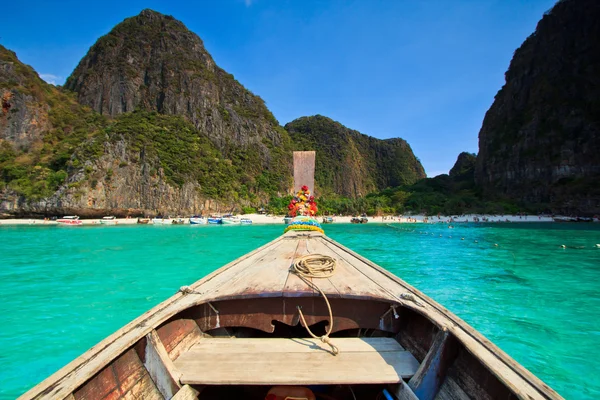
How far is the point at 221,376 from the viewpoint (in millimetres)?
1998

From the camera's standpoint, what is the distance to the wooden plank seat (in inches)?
77.1

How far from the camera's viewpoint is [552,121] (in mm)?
53844

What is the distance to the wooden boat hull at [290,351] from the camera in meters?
1.79

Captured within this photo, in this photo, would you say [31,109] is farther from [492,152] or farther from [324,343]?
[492,152]

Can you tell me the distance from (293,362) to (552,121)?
235 ft

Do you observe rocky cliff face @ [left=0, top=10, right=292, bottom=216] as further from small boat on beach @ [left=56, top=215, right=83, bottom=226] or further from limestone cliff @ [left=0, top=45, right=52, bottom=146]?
small boat on beach @ [left=56, top=215, right=83, bottom=226]

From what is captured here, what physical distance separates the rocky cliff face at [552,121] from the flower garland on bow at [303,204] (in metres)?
56.9

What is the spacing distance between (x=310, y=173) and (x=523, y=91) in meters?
71.8

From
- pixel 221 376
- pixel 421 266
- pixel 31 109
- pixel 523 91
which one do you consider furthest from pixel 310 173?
pixel 523 91

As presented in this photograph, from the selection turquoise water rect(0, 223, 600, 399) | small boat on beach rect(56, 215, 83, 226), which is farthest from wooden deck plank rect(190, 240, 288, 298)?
small boat on beach rect(56, 215, 83, 226)

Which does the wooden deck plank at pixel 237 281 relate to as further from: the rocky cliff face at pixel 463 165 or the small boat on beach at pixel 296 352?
the rocky cliff face at pixel 463 165

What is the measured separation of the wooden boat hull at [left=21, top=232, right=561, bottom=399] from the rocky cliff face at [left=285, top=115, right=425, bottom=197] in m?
91.6

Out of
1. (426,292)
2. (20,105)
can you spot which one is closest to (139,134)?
(20,105)

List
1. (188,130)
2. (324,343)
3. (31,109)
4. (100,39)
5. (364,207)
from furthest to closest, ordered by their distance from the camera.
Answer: (100,39) → (188,130) → (364,207) → (31,109) → (324,343)
